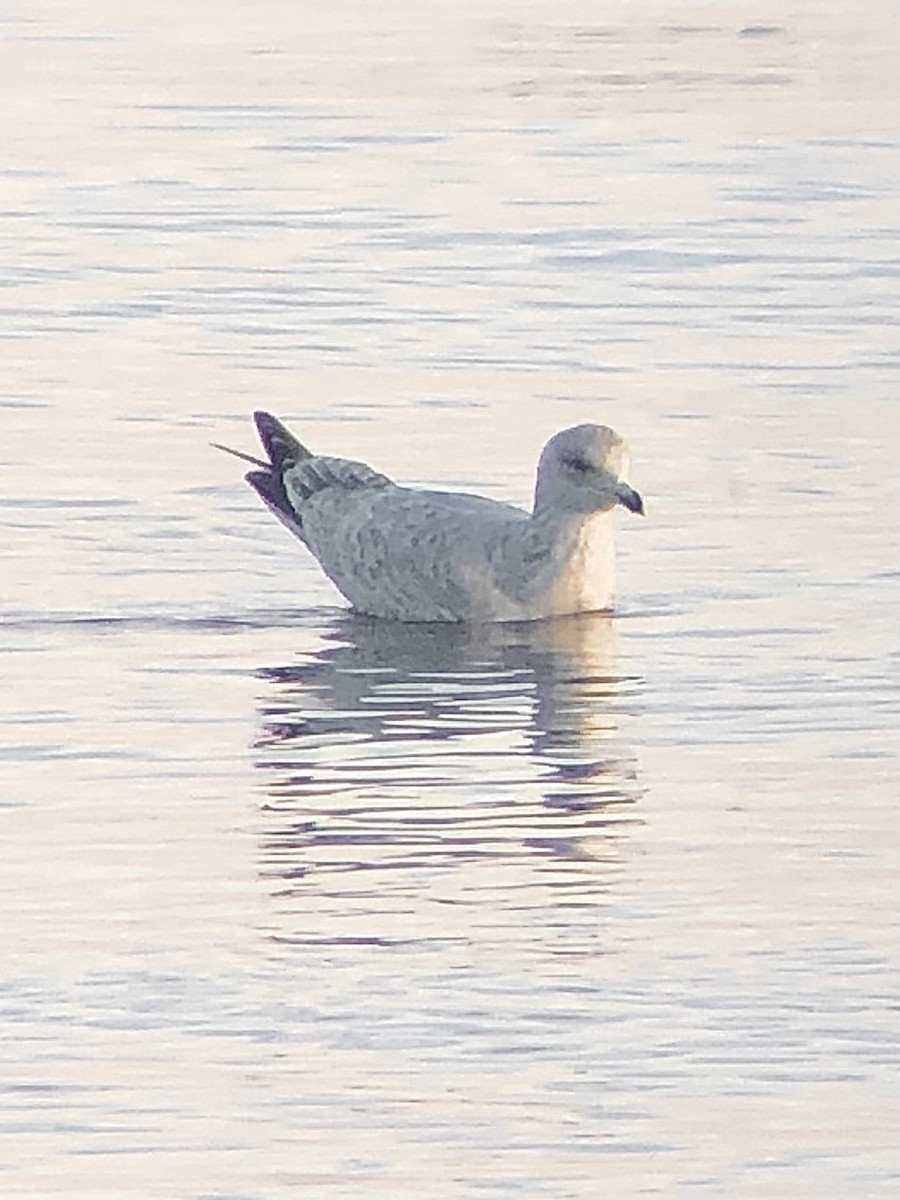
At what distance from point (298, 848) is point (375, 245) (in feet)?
28.2

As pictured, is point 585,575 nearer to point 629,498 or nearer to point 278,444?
point 629,498

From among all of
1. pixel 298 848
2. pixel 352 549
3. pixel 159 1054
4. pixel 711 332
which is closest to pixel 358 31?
pixel 711 332

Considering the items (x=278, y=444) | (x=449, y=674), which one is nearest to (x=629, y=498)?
(x=449, y=674)

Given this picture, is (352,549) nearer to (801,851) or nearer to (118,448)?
(118,448)

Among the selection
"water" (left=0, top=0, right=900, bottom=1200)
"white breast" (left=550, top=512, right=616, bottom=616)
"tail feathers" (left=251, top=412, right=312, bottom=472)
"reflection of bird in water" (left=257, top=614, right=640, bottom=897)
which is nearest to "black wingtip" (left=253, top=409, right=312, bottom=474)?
"tail feathers" (left=251, top=412, right=312, bottom=472)

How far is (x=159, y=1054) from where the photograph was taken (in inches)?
324

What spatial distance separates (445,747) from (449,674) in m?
1.27

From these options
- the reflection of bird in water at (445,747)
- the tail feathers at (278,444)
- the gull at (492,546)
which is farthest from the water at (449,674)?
the tail feathers at (278,444)

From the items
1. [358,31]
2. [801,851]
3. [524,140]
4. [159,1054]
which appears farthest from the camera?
[358,31]

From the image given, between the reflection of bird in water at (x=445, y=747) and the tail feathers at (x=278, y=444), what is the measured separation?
0.82 m

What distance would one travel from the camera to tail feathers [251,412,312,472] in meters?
13.7

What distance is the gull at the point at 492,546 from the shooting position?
12.9 m

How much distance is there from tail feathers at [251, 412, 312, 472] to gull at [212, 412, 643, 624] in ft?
1.67

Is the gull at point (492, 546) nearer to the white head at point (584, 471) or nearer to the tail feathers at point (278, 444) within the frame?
the white head at point (584, 471)
